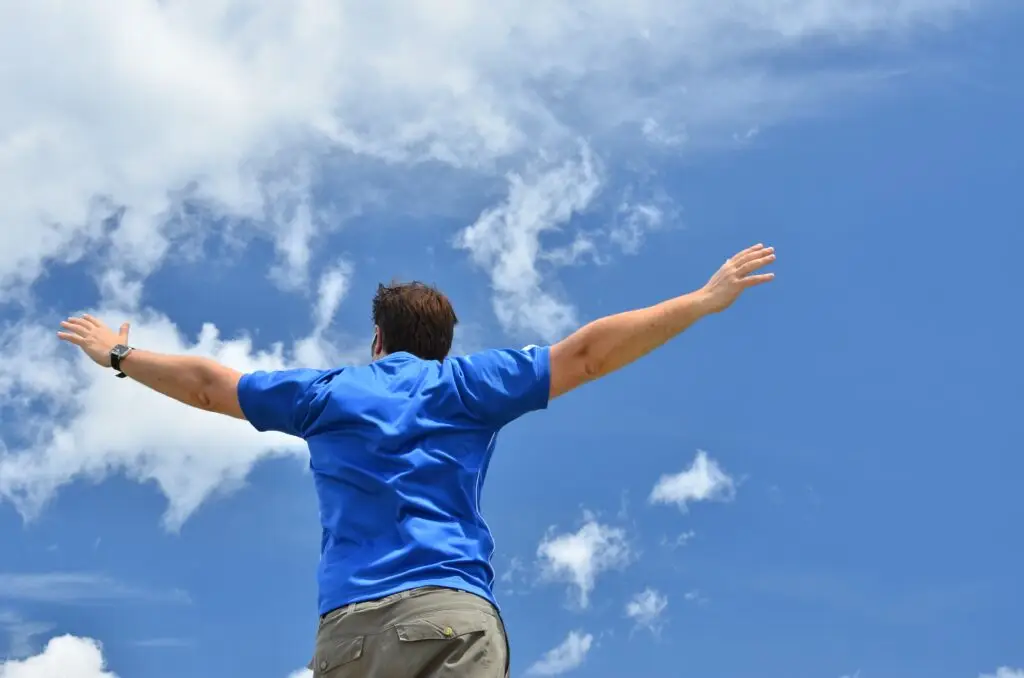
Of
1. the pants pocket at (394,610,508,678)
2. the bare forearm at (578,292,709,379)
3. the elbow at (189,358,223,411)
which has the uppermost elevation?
the elbow at (189,358,223,411)

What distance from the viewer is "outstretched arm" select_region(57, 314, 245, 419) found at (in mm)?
6848

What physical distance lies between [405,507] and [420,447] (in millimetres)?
351

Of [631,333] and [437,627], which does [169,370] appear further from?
[631,333]

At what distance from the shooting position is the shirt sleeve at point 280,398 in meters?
6.49

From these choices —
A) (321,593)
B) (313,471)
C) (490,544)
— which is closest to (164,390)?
(313,471)

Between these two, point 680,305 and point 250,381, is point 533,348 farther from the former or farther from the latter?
point 250,381

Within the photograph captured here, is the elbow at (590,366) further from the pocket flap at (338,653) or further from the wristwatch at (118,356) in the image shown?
the wristwatch at (118,356)

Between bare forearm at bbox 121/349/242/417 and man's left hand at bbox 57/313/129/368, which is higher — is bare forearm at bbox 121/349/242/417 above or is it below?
below

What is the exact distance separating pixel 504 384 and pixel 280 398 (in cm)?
134

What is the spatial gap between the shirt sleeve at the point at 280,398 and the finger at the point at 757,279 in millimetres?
2575

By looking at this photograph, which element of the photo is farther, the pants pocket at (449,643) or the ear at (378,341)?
the ear at (378,341)

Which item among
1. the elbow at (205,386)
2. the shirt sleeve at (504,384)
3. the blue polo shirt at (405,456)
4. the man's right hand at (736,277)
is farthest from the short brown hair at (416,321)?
the man's right hand at (736,277)

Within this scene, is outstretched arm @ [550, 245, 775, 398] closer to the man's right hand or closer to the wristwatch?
the man's right hand

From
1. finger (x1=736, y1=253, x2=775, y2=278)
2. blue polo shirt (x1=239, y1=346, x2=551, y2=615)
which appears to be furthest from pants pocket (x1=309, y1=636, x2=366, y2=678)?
finger (x1=736, y1=253, x2=775, y2=278)
